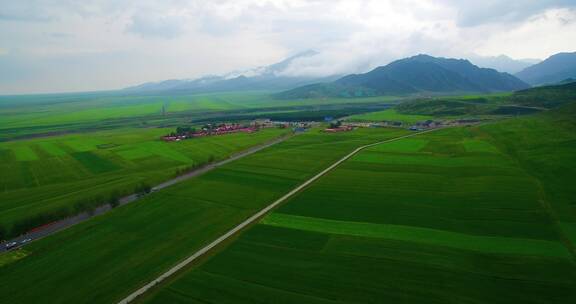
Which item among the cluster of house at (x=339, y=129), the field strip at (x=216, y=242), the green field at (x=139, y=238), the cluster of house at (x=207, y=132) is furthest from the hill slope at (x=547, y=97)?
the field strip at (x=216, y=242)

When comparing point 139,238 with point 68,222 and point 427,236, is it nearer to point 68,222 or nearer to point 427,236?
point 68,222

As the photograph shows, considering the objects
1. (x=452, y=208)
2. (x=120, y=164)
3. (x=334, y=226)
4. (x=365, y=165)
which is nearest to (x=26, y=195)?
(x=120, y=164)

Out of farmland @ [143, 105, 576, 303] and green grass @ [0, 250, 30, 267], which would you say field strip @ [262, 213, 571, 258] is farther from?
green grass @ [0, 250, 30, 267]

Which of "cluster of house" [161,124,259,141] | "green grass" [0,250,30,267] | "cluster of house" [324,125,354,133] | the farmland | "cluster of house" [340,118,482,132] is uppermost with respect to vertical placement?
"cluster of house" [340,118,482,132]

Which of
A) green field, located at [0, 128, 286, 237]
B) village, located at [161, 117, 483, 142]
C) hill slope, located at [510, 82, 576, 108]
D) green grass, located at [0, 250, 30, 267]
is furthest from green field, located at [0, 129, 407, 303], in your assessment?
hill slope, located at [510, 82, 576, 108]

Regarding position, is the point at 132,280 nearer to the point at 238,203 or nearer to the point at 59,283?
the point at 59,283

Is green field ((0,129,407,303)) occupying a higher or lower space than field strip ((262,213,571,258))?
lower
